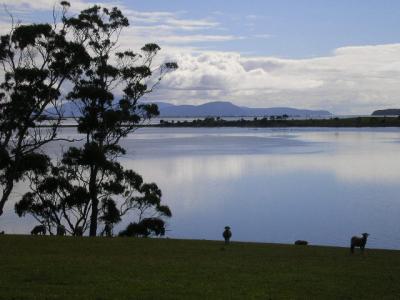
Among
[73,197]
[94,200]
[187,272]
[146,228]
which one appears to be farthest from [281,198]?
[187,272]

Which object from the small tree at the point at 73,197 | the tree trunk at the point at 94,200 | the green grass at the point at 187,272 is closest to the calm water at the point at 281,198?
the small tree at the point at 73,197

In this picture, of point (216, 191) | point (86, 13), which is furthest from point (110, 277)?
point (216, 191)

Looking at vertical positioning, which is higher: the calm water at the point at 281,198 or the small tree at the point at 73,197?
the small tree at the point at 73,197

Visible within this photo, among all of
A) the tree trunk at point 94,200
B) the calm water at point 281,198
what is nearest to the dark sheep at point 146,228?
the calm water at point 281,198

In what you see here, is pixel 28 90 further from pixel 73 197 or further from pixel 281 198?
pixel 281 198

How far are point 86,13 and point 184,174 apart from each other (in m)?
32.2

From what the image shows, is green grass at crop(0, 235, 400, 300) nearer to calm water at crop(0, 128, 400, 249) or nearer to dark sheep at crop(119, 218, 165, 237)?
dark sheep at crop(119, 218, 165, 237)

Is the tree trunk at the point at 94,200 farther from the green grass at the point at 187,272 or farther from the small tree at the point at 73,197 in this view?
the green grass at the point at 187,272

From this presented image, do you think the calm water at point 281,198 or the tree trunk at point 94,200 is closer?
the tree trunk at point 94,200

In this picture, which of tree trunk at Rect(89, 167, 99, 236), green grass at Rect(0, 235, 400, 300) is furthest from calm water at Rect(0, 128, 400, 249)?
green grass at Rect(0, 235, 400, 300)

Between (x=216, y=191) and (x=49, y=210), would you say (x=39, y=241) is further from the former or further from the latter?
(x=216, y=191)

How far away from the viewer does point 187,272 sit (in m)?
14.7

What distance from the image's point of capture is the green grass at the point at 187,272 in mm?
12148

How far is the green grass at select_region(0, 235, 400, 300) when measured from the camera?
12.1m
